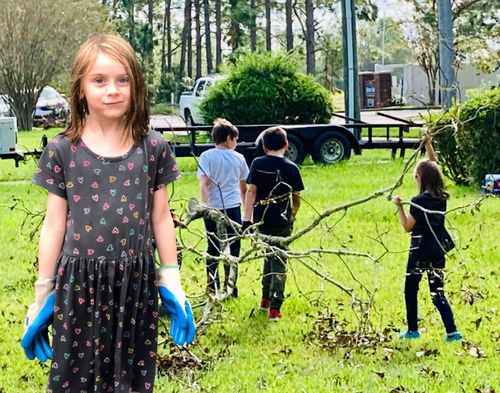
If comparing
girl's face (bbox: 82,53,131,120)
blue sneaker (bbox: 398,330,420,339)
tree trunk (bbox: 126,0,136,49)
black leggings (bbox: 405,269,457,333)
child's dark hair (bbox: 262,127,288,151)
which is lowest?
blue sneaker (bbox: 398,330,420,339)

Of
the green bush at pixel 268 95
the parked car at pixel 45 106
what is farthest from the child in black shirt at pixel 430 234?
the parked car at pixel 45 106

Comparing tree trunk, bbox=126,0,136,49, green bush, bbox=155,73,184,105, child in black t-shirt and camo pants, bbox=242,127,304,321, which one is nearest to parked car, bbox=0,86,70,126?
green bush, bbox=155,73,184,105

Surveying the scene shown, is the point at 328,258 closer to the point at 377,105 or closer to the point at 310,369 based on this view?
the point at 310,369

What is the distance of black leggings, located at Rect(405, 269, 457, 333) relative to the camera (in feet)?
22.8

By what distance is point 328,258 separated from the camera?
10148mm

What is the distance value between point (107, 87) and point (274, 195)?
4.01m

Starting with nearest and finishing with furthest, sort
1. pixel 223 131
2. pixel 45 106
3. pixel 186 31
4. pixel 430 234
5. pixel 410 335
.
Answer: pixel 430 234
pixel 410 335
pixel 223 131
pixel 45 106
pixel 186 31

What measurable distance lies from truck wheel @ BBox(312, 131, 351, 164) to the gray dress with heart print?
16.1m

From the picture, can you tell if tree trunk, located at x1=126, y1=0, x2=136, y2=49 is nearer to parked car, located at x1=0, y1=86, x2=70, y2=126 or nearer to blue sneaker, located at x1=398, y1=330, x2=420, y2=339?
parked car, located at x1=0, y1=86, x2=70, y2=126

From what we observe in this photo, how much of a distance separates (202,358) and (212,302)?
358 millimetres

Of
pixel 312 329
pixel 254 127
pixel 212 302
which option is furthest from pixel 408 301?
pixel 254 127

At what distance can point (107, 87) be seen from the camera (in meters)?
3.91

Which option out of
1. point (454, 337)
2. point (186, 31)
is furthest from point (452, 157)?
point (186, 31)

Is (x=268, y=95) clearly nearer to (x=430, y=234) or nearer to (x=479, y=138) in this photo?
(x=479, y=138)
